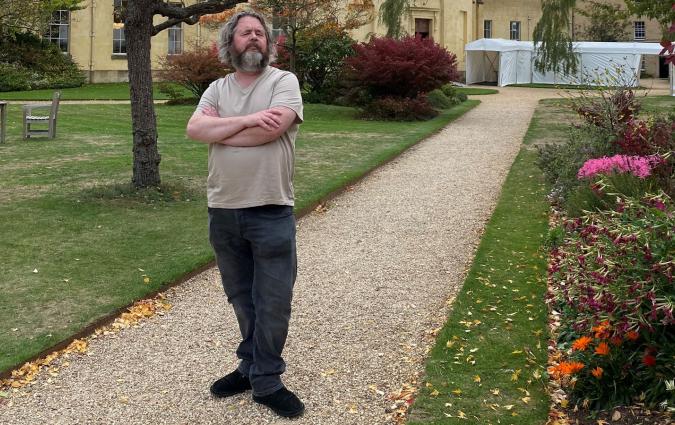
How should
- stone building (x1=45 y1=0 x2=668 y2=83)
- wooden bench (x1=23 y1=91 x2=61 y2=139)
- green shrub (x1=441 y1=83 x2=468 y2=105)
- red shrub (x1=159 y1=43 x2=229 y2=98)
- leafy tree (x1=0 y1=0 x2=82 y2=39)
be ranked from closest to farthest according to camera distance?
wooden bench (x1=23 y1=91 x2=61 y2=139) → red shrub (x1=159 y1=43 x2=229 y2=98) → green shrub (x1=441 y1=83 x2=468 y2=105) → leafy tree (x1=0 y1=0 x2=82 y2=39) → stone building (x1=45 y1=0 x2=668 y2=83)

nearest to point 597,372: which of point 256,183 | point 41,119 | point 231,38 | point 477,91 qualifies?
point 256,183

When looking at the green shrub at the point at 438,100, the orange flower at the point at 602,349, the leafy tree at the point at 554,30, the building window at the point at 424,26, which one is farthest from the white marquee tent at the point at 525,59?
the orange flower at the point at 602,349

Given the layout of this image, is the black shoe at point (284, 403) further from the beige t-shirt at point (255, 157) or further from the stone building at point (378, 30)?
the stone building at point (378, 30)

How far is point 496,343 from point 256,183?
83.2 inches

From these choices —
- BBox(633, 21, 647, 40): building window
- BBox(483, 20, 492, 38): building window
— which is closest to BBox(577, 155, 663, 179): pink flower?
BBox(483, 20, 492, 38): building window

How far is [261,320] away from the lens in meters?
3.97

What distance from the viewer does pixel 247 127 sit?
12.2ft

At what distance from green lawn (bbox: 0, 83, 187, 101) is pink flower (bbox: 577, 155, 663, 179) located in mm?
22608

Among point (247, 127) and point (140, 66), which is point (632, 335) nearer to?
point (247, 127)

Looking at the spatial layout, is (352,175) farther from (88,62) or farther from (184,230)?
(88,62)

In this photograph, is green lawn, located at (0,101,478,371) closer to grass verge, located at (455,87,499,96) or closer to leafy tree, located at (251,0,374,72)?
leafy tree, located at (251,0,374,72)

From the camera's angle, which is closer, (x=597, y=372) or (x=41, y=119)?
(x=597, y=372)

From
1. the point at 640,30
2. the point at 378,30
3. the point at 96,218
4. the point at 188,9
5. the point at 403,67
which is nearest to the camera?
the point at 96,218

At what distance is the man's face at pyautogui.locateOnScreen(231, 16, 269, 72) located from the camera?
12.6 ft
